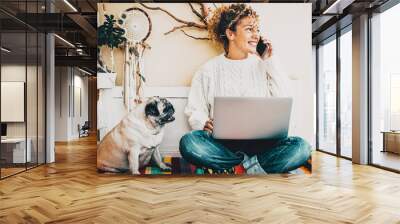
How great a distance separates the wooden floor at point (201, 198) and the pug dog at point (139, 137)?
0.29 m

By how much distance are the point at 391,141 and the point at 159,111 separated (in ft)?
15.5

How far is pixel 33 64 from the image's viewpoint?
698cm

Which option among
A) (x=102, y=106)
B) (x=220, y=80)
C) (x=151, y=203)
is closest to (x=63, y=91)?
(x=102, y=106)

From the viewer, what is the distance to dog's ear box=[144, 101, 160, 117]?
19.6 ft

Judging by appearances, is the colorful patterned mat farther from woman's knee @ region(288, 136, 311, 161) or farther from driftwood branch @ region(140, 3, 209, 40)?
driftwood branch @ region(140, 3, 209, 40)

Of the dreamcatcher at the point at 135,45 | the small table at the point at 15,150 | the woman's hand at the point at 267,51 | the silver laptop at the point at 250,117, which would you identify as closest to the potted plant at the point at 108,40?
the dreamcatcher at the point at 135,45

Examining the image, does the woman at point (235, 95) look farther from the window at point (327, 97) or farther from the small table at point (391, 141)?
the window at point (327, 97)

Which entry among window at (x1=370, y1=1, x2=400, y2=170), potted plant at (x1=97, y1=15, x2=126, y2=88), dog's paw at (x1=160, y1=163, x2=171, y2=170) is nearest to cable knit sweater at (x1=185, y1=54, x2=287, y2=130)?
dog's paw at (x1=160, y1=163, x2=171, y2=170)

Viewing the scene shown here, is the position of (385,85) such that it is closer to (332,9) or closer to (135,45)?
(332,9)

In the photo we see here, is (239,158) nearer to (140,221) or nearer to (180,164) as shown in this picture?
(180,164)

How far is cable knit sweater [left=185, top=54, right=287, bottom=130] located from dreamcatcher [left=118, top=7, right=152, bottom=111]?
92cm

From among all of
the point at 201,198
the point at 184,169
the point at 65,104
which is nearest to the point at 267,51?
the point at 184,169

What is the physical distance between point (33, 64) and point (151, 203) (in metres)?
4.35

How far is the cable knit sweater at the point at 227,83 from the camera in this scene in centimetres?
593
